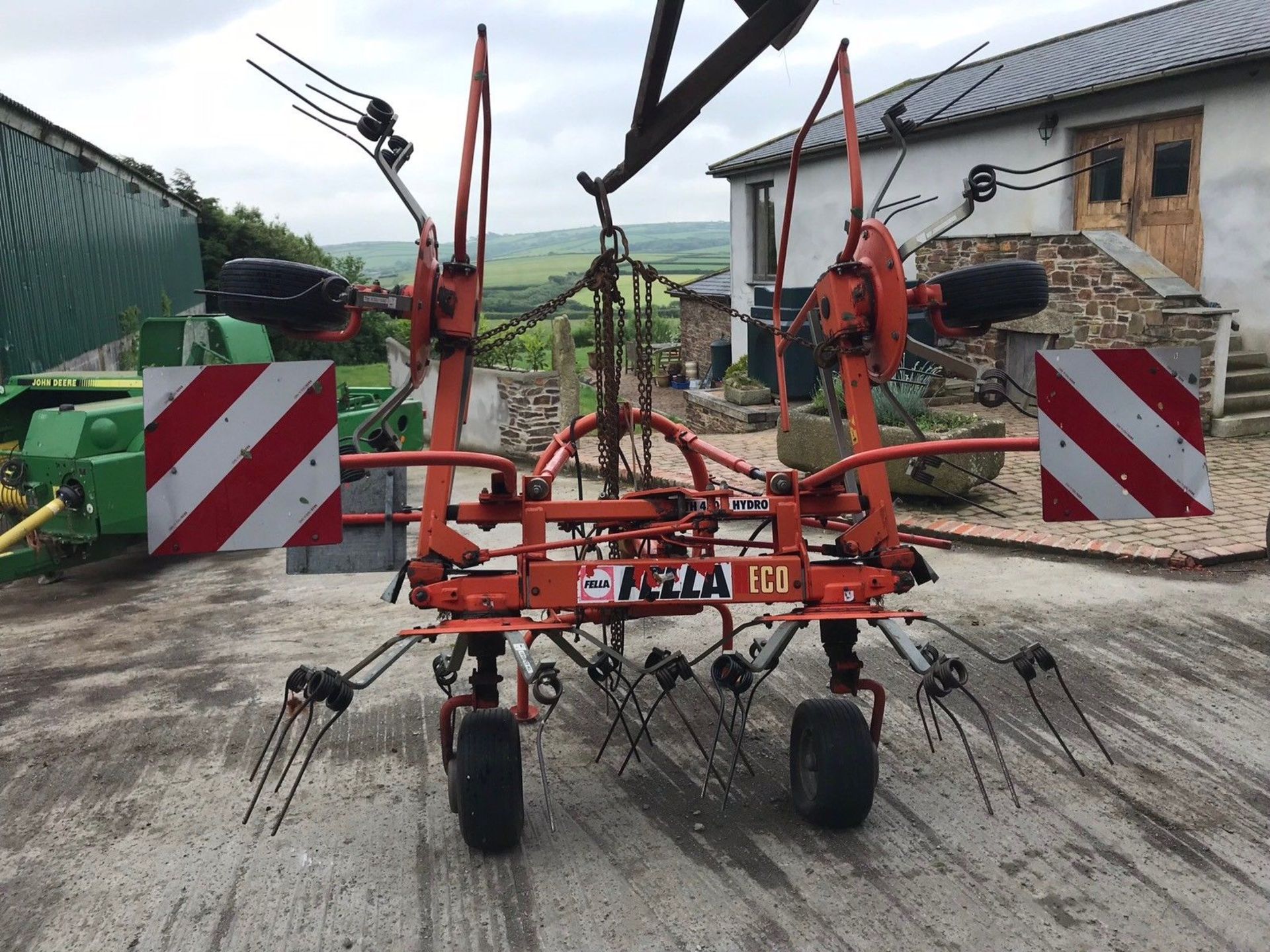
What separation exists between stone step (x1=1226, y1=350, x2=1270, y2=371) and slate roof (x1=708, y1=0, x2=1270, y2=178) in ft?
9.31

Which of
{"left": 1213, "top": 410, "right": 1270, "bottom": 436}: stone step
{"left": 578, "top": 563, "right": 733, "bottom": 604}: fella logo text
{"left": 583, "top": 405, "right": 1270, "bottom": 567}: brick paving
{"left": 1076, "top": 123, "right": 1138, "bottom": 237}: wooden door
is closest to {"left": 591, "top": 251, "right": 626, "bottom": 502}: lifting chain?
{"left": 578, "top": 563, "right": 733, "bottom": 604}: fella logo text

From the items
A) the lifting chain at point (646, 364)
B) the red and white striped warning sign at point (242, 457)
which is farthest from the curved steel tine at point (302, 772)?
the lifting chain at point (646, 364)

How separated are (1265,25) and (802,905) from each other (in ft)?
38.7

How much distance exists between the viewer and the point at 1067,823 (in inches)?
147

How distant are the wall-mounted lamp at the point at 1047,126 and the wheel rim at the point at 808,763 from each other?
1153cm

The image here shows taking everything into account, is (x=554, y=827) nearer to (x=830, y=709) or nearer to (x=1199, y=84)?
(x=830, y=709)

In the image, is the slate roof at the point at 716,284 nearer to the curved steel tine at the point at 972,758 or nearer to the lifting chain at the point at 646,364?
the lifting chain at the point at 646,364

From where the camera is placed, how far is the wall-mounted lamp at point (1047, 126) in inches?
520

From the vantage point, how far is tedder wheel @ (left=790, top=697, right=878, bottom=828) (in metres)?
3.62

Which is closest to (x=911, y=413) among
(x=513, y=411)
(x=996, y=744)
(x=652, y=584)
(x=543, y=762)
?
(x=513, y=411)

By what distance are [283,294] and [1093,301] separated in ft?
33.1

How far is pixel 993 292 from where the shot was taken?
13.2ft

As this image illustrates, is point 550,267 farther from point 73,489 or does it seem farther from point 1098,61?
point 73,489

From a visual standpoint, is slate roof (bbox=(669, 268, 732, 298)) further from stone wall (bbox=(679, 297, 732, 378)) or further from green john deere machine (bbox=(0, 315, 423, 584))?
green john deere machine (bbox=(0, 315, 423, 584))
